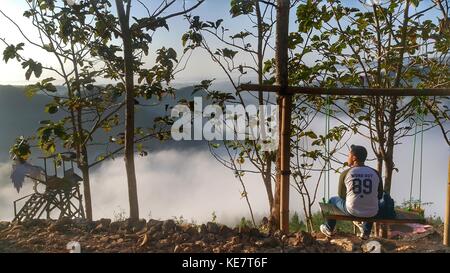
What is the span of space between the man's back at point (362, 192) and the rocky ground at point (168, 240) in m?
0.24

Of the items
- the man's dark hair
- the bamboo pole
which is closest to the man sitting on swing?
the man's dark hair

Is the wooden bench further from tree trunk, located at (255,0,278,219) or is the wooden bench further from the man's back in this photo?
tree trunk, located at (255,0,278,219)

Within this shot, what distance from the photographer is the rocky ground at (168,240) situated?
308cm

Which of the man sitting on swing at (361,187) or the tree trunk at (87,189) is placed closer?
the man sitting on swing at (361,187)

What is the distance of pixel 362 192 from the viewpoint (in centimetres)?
338

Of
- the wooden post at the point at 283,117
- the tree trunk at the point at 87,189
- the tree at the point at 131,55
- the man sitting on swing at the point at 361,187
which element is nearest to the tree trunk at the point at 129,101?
the tree at the point at 131,55

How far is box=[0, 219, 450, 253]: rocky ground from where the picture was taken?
10.1ft

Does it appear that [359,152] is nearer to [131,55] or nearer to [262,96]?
[262,96]

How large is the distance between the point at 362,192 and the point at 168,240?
161 cm

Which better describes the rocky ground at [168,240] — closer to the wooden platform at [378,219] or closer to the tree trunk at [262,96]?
the wooden platform at [378,219]

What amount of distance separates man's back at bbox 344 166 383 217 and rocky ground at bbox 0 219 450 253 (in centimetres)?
24

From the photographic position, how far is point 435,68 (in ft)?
13.7
